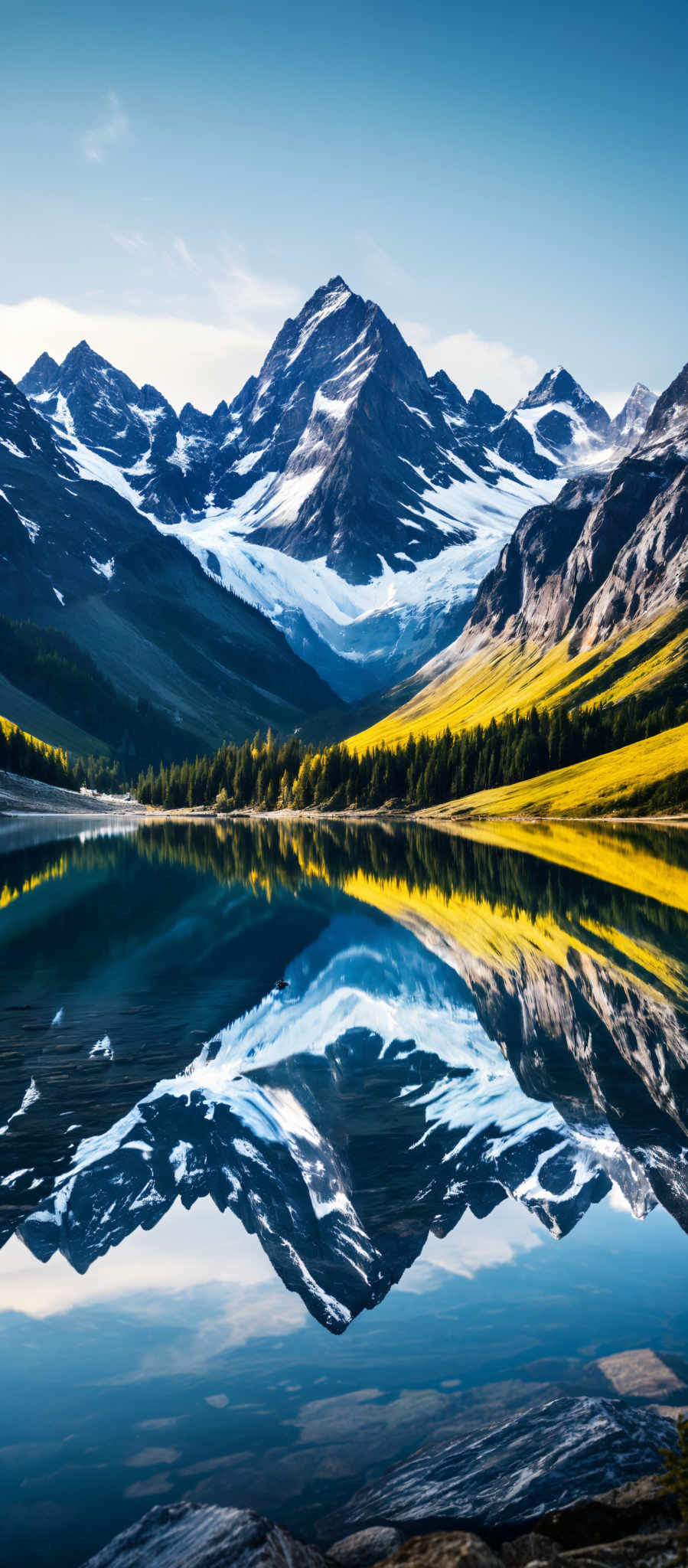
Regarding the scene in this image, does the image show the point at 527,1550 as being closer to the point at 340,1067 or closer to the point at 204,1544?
the point at 204,1544

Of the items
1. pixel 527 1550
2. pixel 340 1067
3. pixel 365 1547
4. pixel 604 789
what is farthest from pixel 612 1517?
pixel 604 789

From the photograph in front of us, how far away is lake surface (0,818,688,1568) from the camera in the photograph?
1145 cm

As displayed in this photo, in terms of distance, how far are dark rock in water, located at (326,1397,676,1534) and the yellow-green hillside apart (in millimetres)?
133401

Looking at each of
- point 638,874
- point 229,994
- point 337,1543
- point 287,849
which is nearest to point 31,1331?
point 337,1543

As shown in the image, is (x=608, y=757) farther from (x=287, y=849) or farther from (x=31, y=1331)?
(x=31, y=1331)

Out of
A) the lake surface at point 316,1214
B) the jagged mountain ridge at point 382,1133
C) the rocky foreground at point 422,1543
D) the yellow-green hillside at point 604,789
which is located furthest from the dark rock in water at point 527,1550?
the yellow-green hillside at point 604,789

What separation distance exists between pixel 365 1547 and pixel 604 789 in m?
150

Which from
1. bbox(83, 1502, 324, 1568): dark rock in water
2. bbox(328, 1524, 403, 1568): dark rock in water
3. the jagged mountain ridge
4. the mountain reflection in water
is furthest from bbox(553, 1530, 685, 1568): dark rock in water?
the jagged mountain ridge

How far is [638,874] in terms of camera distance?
71688 mm

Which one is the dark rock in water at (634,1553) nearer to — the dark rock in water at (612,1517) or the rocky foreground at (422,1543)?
the rocky foreground at (422,1543)

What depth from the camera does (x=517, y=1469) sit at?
10.2 m

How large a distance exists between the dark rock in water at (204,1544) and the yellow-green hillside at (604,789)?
136m

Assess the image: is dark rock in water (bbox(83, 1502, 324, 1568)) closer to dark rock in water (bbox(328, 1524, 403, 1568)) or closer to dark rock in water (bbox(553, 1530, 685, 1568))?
dark rock in water (bbox(328, 1524, 403, 1568))

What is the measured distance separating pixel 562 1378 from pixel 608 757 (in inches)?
6525
